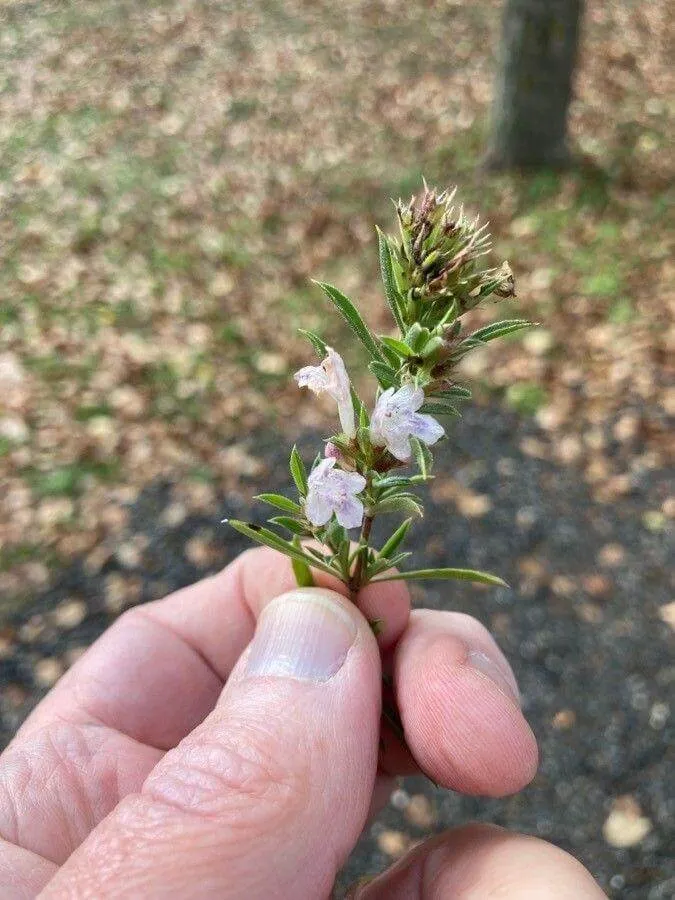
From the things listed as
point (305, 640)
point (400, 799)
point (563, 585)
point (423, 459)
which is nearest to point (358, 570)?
point (305, 640)

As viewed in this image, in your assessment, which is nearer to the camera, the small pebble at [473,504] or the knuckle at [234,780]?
the knuckle at [234,780]

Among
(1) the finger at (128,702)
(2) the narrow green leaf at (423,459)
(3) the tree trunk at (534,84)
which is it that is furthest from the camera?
(3) the tree trunk at (534,84)

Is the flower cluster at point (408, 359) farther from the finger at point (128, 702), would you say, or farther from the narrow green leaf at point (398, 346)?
the finger at point (128, 702)

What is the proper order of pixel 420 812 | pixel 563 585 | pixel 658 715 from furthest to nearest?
pixel 563 585 < pixel 658 715 < pixel 420 812

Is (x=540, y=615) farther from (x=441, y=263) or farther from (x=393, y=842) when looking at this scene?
(x=441, y=263)

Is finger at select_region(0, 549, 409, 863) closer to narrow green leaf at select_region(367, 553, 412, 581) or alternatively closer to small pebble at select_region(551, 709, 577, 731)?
narrow green leaf at select_region(367, 553, 412, 581)

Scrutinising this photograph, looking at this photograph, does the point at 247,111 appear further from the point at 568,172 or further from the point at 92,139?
the point at 568,172

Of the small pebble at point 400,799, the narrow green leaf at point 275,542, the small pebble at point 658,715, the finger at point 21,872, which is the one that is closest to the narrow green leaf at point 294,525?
the narrow green leaf at point 275,542
